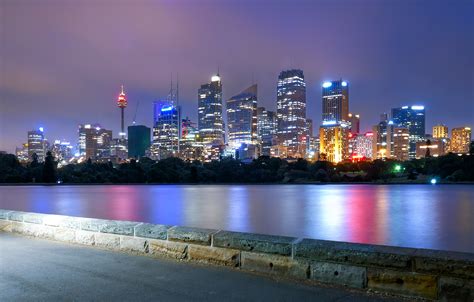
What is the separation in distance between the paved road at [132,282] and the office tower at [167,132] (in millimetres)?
139049

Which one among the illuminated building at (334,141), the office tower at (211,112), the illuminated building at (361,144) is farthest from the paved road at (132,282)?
the office tower at (211,112)

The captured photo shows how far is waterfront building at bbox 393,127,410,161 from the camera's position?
147750mm

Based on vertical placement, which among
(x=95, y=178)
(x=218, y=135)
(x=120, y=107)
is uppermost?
(x=120, y=107)

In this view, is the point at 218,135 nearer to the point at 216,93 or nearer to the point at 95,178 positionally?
the point at 216,93

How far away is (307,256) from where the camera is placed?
4.45 metres

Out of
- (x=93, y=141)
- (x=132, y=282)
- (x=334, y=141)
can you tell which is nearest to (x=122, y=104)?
(x=93, y=141)

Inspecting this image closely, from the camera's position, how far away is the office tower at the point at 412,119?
166 metres

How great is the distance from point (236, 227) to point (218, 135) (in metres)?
163

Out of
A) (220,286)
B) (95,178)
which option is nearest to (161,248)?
(220,286)

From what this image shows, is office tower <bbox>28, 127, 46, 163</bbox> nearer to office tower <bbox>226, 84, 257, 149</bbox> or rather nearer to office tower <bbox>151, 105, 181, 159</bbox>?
→ office tower <bbox>151, 105, 181, 159</bbox>

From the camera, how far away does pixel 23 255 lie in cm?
589

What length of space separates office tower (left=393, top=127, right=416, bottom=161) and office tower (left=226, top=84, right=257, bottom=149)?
50.7 metres

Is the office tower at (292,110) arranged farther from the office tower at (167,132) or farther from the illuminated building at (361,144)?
the office tower at (167,132)

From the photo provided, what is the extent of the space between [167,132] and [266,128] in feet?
142
